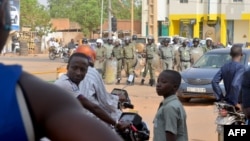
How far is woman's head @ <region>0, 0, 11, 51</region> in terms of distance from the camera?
4.31 feet

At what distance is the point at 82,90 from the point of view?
510cm

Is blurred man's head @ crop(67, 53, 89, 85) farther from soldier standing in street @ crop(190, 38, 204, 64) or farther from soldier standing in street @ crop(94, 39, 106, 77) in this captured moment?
soldier standing in street @ crop(94, 39, 106, 77)

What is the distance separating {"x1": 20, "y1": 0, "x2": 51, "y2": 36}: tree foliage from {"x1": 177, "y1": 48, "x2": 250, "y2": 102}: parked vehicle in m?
41.5

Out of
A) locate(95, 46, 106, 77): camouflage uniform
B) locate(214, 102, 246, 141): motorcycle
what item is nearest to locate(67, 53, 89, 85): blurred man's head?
locate(214, 102, 246, 141): motorcycle

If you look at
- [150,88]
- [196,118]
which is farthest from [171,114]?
[150,88]

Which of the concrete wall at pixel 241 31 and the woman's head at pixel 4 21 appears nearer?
the woman's head at pixel 4 21

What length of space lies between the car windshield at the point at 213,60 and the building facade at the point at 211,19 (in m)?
31.7

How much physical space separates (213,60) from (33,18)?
1779 inches

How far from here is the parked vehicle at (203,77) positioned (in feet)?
47.1

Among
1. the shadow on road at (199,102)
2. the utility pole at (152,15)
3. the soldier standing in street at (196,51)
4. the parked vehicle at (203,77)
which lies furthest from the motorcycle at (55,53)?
the parked vehicle at (203,77)

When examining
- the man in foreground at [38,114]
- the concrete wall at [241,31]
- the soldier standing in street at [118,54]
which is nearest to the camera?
the man in foreground at [38,114]

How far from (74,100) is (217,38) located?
4716cm

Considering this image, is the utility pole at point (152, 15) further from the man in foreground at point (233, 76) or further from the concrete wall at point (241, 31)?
the man in foreground at point (233, 76)

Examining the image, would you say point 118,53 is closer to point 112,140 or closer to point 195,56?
point 195,56
